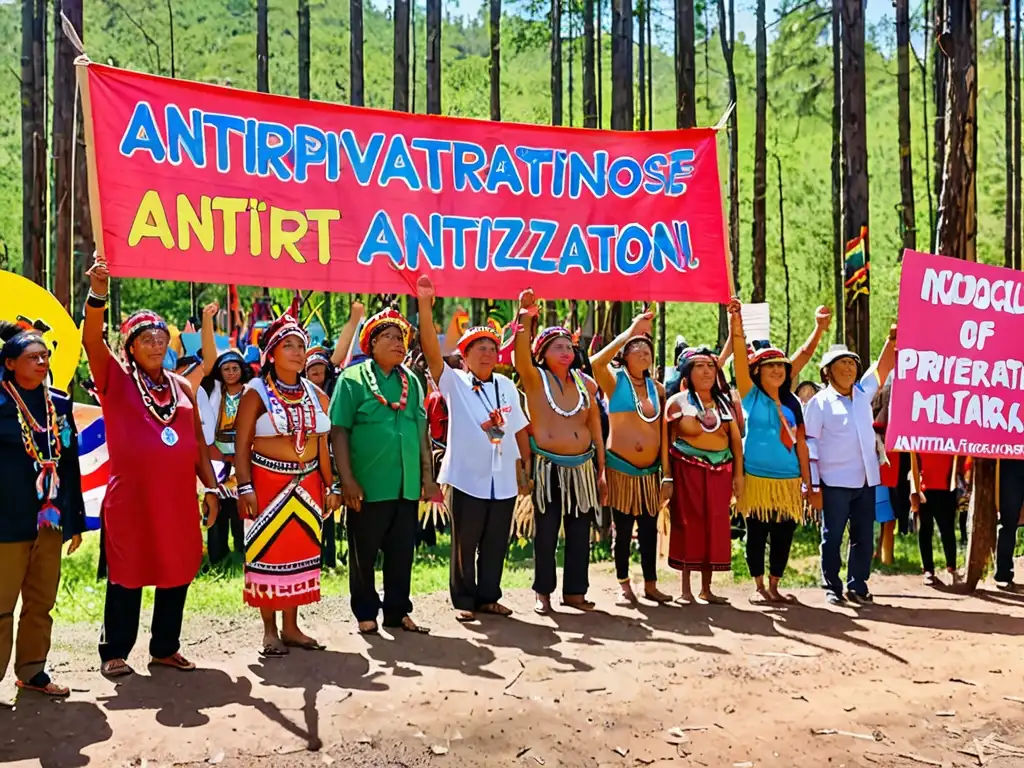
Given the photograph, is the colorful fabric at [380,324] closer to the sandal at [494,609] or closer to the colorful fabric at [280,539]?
the colorful fabric at [280,539]

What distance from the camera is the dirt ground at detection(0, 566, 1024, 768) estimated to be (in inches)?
162

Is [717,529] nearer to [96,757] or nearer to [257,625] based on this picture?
[257,625]

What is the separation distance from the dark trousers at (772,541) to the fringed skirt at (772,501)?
0.15ft

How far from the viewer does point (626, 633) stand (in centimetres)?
588

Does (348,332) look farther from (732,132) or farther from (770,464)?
(732,132)

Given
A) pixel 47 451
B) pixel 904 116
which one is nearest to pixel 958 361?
pixel 47 451

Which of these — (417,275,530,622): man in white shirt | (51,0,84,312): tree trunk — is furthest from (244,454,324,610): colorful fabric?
(51,0,84,312): tree trunk

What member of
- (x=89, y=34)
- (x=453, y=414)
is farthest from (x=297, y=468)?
(x=89, y=34)

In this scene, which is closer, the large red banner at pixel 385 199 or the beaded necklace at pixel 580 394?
the large red banner at pixel 385 199

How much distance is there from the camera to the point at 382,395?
562 centimetres

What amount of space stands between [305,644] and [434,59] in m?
11.4

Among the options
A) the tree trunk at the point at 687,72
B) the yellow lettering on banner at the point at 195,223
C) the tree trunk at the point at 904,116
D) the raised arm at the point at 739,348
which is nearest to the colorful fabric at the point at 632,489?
the raised arm at the point at 739,348

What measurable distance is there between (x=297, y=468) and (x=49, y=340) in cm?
153

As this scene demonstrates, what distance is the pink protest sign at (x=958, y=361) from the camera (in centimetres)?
689
